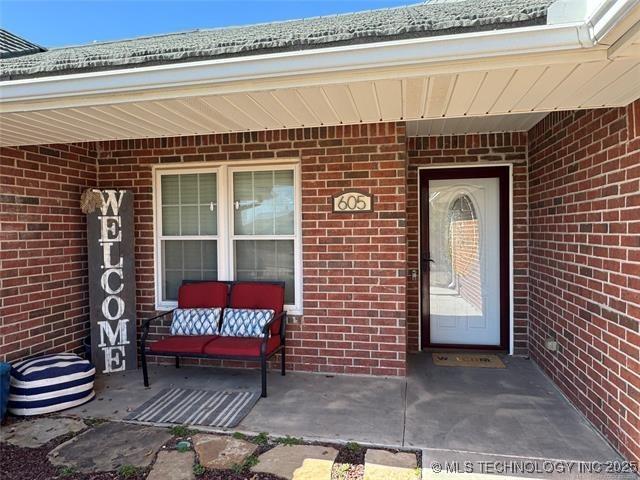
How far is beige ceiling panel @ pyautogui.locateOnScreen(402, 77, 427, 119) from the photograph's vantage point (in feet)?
6.90

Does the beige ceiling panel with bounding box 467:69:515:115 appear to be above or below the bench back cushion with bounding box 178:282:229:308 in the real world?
above

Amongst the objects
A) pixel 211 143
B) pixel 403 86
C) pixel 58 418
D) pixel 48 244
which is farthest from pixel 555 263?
pixel 48 244

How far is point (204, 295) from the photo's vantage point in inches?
161

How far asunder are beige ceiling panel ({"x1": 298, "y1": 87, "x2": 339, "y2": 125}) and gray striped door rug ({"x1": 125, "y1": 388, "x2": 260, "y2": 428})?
233cm

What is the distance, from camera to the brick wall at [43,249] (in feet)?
11.3

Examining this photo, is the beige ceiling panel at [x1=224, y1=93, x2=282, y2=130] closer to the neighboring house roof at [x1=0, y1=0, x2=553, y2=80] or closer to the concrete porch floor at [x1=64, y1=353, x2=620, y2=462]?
A: the neighboring house roof at [x1=0, y1=0, x2=553, y2=80]

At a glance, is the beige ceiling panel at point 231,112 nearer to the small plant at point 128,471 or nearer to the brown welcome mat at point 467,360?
the small plant at point 128,471

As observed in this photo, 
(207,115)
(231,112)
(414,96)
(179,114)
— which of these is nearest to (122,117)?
(179,114)

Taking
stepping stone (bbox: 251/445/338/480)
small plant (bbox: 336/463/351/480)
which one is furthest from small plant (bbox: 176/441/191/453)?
small plant (bbox: 336/463/351/480)

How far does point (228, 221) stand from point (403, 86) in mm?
2571

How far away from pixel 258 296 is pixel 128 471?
6.15 feet

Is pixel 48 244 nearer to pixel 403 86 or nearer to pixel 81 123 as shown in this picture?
pixel 81 123

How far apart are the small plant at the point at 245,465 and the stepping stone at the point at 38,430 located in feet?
4.46

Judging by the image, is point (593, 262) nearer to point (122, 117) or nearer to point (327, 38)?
point (327, 38)
